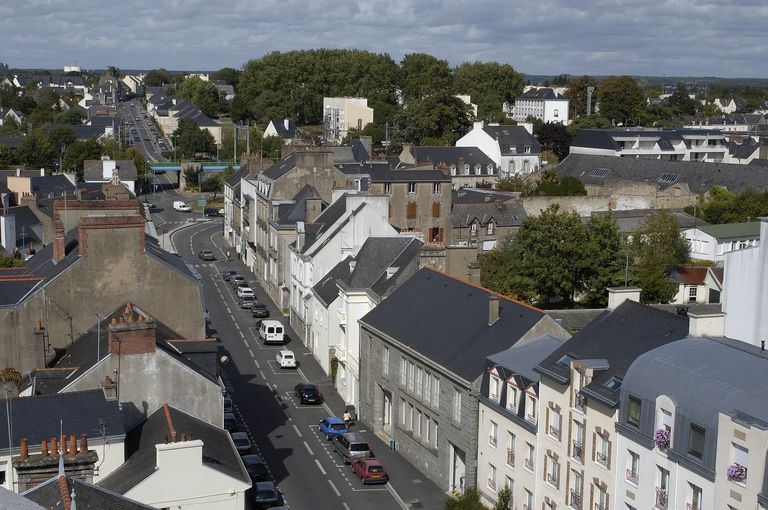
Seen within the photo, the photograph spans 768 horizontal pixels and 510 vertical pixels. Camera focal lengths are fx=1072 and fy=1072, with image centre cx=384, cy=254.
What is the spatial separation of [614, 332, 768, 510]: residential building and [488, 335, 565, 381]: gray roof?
5728 millimetres

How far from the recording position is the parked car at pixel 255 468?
38.7m

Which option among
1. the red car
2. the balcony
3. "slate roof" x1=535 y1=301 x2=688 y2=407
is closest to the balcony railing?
the balcony

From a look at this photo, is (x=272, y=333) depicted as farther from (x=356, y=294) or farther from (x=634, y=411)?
(x=634, y=411)

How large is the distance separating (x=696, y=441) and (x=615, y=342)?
6073 mm

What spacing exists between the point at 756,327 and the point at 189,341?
18786 millimetres

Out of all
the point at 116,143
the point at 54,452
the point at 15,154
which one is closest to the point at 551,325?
the point at 54,452

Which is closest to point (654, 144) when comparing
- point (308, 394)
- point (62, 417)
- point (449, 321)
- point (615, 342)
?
point (308, 394)

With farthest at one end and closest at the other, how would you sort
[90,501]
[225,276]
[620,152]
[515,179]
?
[620,152] → [515,179] → [225,276] → [90,501]

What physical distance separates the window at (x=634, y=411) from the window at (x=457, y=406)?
9.79m

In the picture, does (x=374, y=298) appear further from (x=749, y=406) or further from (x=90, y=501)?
(x=90, y=501)

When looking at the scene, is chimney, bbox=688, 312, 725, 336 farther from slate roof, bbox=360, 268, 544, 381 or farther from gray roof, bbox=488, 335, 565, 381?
slate roof, bbox=360, 268, 544, 381

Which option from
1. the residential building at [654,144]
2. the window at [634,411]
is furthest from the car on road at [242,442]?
the residential building at [654,144]

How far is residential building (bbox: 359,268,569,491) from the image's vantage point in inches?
1499

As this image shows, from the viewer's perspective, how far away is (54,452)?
25.3 meters
